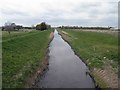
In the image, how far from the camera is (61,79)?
17.6 meters

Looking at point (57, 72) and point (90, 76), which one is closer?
point (90, 76)

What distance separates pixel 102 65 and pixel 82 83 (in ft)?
15.0

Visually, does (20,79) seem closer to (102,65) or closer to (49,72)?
(49,72)

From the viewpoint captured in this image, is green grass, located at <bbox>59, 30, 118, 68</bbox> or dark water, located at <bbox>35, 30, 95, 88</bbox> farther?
green grass, located at <bbox>59, 30, 118, 68</bbox>

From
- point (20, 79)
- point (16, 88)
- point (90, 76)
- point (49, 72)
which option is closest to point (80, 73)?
point (90, 76)

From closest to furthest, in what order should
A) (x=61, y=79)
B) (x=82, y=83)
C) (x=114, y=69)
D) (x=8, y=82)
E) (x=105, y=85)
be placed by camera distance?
1. (x=8, y=82)
2. (x=105, y=85)
3. (x=82, y=83)
4. (x=61, y=79)
5. (x=114, y=69)

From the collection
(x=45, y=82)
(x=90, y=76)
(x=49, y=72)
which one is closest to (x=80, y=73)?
(x=90, y=76)

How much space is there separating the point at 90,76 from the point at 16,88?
7738 millimetres

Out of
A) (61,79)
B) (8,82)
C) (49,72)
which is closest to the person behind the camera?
(8,82)

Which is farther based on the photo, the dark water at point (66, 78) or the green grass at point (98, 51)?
the green grass at point (98, 51)

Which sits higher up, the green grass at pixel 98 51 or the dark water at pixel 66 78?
the green grass at pixel 98 51

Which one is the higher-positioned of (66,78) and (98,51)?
(98,51)

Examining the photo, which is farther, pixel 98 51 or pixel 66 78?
pixel 98 51

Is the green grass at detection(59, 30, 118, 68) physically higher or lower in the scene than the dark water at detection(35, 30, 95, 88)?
higher
